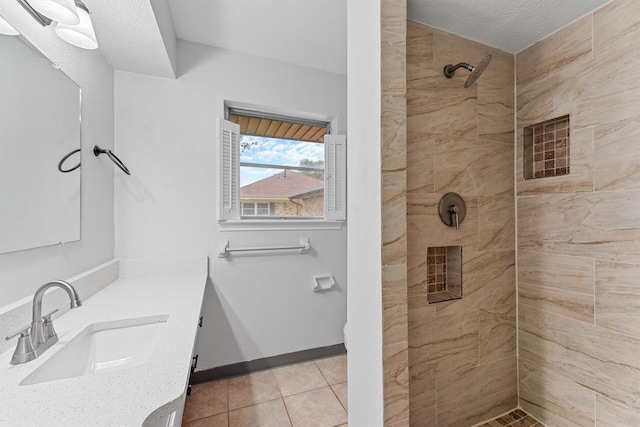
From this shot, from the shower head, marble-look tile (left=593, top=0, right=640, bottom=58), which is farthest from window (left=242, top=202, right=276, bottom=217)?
marble-look tile (left=593, top=0, right=640, bottom=58)

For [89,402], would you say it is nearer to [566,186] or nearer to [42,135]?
[42,135]

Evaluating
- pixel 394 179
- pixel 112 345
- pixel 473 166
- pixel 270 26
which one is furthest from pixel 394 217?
pixel 270 26

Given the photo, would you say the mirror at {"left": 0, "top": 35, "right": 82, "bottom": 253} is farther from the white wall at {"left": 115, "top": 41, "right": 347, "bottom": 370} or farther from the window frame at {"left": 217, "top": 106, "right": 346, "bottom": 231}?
the window frame at {"left": 217, "top": 106, "right": 346, "bottom": 231}

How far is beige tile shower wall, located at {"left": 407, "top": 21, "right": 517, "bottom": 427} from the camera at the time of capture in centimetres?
129

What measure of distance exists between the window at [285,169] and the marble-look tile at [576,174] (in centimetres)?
136

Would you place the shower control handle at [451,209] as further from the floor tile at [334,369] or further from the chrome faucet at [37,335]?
the chrome faucet at [37,335]

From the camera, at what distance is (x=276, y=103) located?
7.02 ft

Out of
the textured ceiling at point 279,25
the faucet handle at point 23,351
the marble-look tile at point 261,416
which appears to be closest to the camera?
the faucet handle at point 23,351

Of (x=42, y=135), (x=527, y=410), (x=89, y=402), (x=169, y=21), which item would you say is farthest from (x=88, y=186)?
(x=527, y=410)

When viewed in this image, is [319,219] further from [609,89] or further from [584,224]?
[609,89]

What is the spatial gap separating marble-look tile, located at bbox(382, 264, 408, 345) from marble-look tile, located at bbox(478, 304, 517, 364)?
2.31ft

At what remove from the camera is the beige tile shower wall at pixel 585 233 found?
44.1 inches

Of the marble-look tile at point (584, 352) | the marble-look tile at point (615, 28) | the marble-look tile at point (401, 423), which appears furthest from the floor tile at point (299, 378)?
the marble-look tile at point (615, 28)

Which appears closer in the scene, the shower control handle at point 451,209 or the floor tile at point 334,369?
the shower control handle at point 451,209
